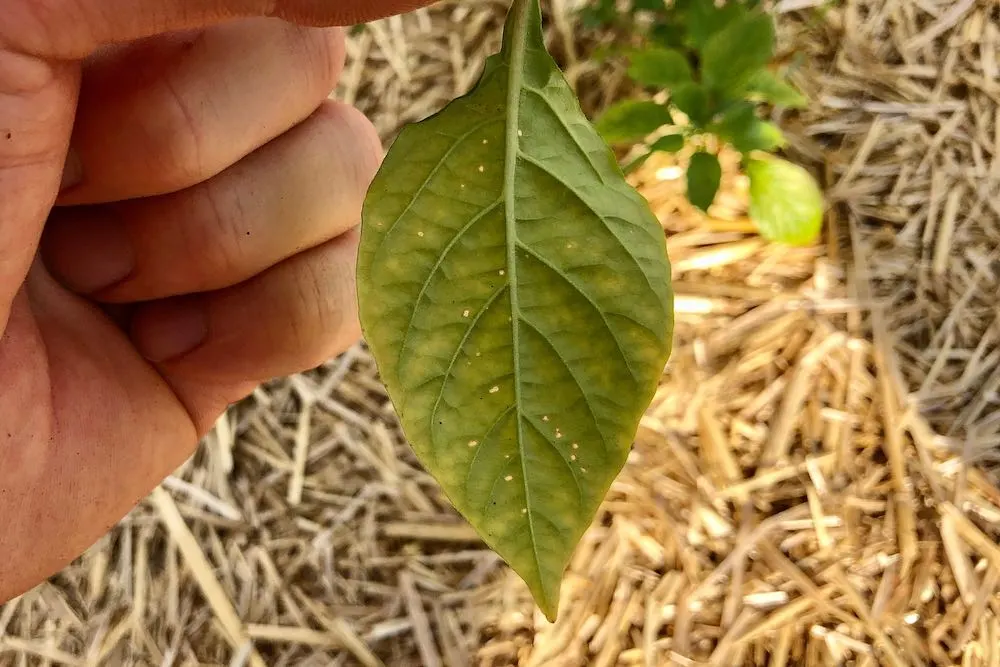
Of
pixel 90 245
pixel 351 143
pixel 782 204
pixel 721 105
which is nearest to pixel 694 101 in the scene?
pixel 721 105

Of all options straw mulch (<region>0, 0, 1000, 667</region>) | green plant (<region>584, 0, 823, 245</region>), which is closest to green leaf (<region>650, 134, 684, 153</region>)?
green plant (<region>584, 0, 823, 245</region>)

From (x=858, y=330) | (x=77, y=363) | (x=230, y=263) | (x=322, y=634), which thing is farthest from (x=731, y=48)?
(x=322, y=634)

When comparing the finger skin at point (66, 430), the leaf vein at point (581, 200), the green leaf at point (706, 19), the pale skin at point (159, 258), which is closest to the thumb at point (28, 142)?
the pale skin at point (159, 258)

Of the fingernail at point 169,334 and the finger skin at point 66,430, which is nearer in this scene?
the finger skin at point 66,430

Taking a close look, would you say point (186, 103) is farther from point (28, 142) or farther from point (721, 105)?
point (721, 105)

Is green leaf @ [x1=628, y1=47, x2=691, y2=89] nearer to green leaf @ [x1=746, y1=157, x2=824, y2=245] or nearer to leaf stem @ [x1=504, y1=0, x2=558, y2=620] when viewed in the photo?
green leaf @ [x1=746, y1=157, x2=824, y2=245]

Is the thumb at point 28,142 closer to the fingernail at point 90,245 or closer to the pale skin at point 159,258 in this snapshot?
the pale skin at point 159,258
